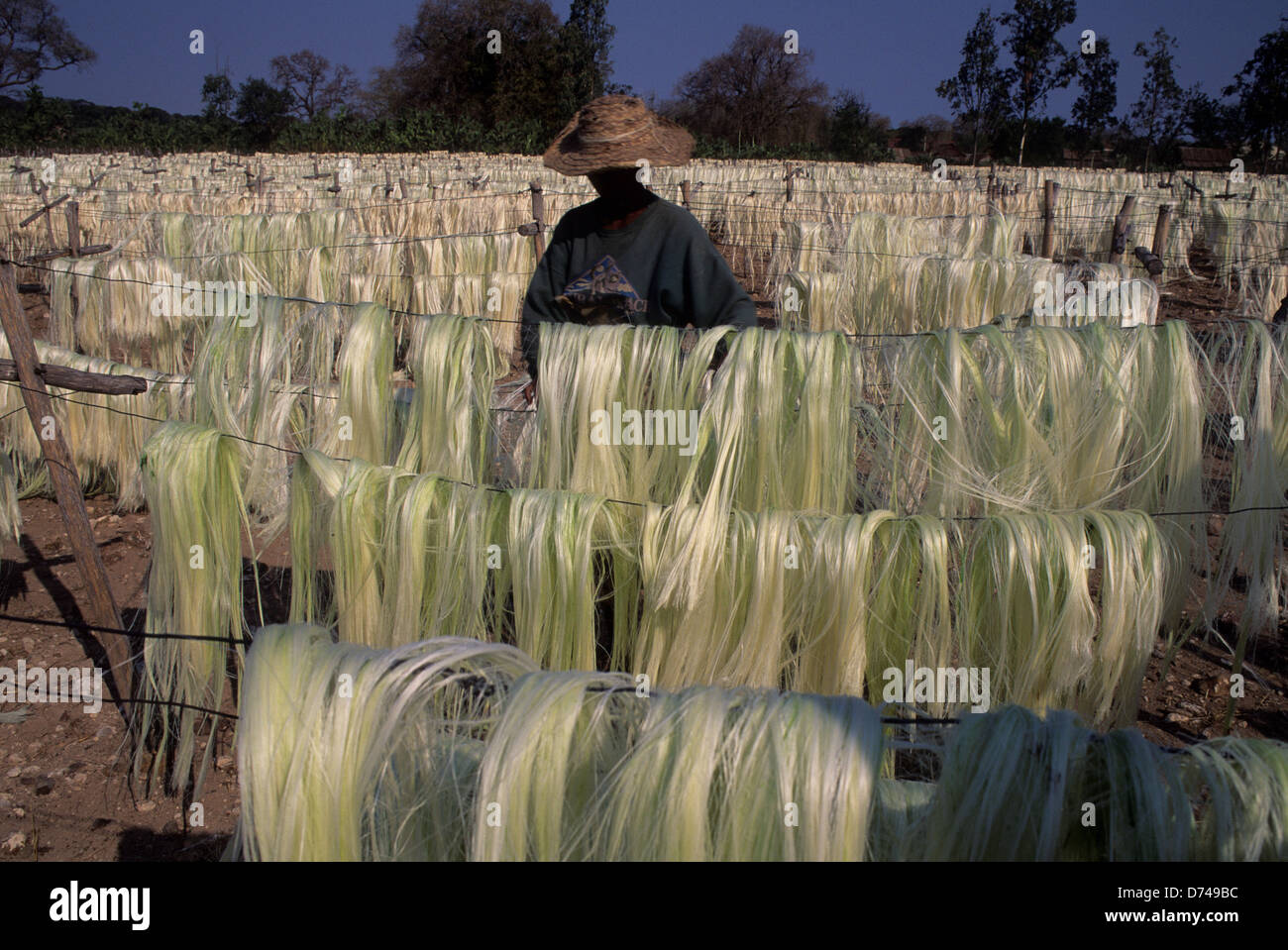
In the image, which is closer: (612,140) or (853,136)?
(612,140)

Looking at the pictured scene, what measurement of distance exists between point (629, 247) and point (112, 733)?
9.17ft

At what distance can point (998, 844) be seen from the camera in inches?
53.0

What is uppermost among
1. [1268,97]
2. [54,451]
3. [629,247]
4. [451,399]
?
[1268,97]

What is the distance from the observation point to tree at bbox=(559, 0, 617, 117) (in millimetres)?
51250

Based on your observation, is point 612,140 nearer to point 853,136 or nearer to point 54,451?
point 54,451

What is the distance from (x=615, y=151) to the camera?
3.28 metres

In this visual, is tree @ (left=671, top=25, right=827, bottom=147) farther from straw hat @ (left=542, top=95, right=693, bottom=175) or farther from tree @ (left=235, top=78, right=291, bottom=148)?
straw hat @ (left=542, top=95, right=693, bottom=175)

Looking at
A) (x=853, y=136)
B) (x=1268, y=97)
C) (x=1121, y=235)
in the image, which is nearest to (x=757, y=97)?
(x=853, y=136)

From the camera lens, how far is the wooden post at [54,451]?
3.31m

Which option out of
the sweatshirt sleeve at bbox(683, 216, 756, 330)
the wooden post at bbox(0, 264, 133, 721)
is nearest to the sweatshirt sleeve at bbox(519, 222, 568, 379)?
the sweatshirt sleeve at bbox(683, 216, 756, 330)

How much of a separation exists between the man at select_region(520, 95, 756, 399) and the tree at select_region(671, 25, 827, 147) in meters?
59.4

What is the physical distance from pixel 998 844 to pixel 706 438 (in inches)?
64.1
